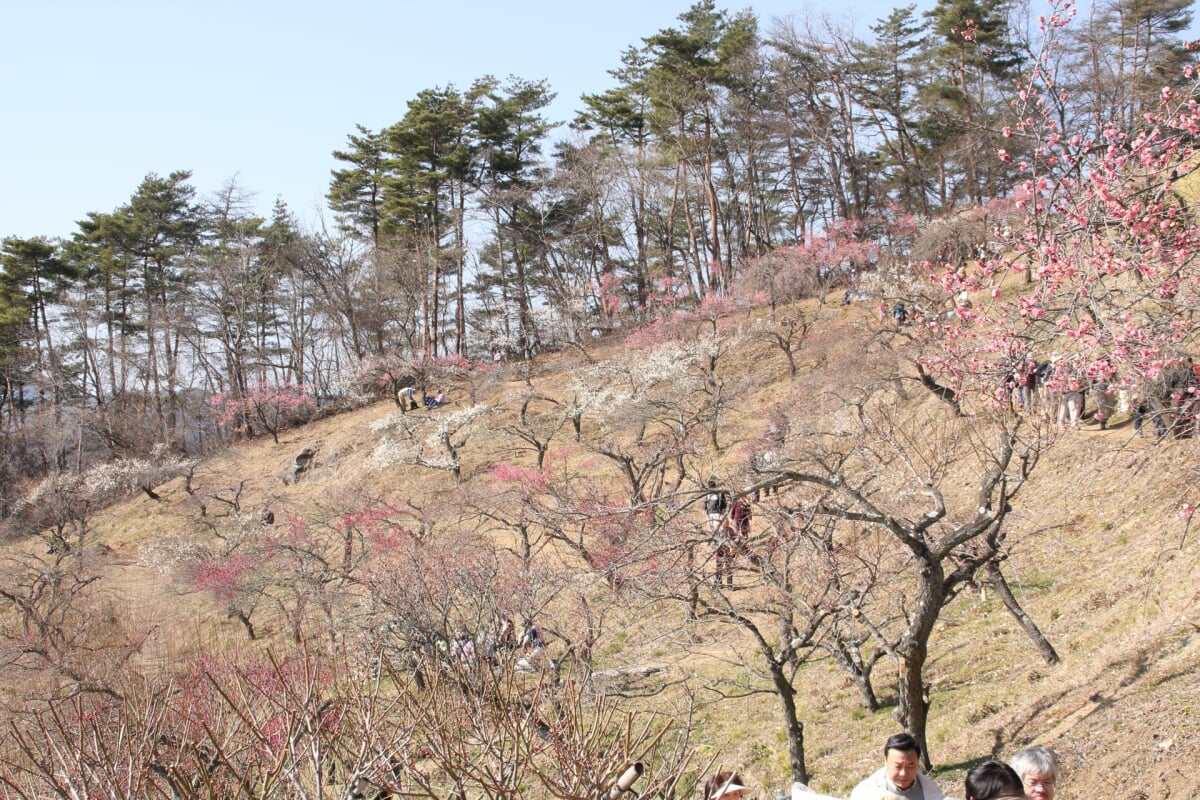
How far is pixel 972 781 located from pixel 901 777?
46cm

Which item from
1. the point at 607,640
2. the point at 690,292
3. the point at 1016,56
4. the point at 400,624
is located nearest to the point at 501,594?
the point at 400,624

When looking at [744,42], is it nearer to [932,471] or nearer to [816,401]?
[816,401]

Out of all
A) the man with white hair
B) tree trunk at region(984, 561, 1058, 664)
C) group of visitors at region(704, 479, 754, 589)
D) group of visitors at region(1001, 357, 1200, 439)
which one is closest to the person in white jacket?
the man with white hair

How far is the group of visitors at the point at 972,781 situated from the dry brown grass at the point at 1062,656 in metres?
1.54

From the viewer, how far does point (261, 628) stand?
1838 cm

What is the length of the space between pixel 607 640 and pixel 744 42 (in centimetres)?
2537

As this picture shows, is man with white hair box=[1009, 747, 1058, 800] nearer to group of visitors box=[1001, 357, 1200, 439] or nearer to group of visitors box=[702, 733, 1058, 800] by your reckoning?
group of visitors box=[702, 733, 1058, 800]

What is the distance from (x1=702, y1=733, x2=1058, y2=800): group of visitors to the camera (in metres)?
3.98

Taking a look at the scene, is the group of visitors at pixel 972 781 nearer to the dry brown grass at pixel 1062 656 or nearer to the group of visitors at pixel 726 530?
the group of visitors at pixel 726 530

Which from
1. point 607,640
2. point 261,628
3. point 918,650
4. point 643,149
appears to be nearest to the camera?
point 918,650

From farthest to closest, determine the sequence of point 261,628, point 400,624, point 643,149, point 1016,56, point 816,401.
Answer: point 643,149, point 1016,56, point 816,401, point 261,628, point 400,624

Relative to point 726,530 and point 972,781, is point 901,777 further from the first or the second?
point 726,530

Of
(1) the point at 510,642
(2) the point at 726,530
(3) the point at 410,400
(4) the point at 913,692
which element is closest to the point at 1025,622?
(4) the point at 913,692

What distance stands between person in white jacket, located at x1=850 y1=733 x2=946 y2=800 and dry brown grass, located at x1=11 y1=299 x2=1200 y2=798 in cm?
177
